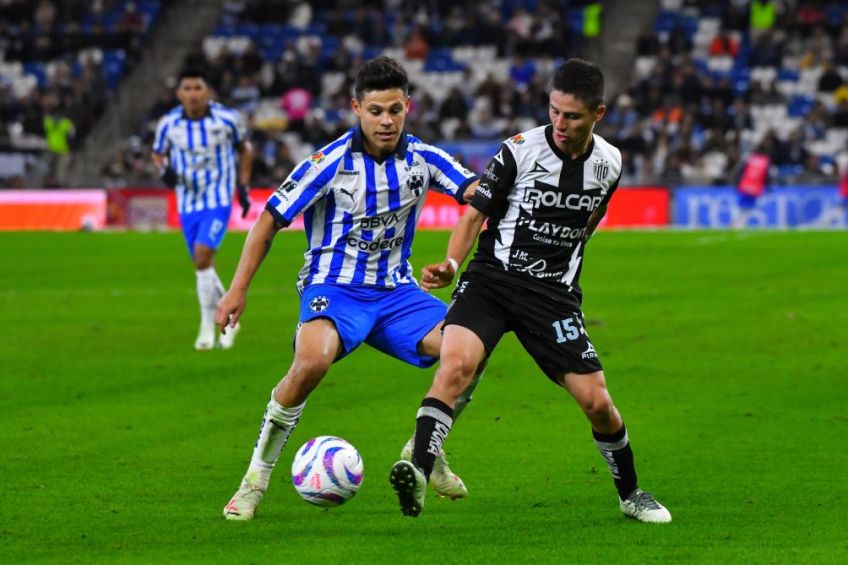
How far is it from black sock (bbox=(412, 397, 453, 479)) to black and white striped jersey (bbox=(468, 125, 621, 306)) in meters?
0.68

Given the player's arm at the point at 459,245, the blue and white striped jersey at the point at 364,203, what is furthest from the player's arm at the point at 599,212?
the blue and white striped jersey at the point at 364,203

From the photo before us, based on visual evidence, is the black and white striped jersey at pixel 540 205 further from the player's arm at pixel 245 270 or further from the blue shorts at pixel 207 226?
the blue shorts at pixel 207 226

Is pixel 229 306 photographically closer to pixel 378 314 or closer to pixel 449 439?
pixel 378 314

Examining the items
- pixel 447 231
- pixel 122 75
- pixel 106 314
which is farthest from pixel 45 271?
pixel 122 75

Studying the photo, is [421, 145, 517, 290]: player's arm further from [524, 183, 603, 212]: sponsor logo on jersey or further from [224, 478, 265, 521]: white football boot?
[224, 478, 265, 521]: white football boot

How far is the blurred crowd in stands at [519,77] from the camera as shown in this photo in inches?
1266

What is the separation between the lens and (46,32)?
38.9 m

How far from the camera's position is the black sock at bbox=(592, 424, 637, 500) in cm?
638

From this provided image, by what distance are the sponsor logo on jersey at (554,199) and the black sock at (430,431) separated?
100cm

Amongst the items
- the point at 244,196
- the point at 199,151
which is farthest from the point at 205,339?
the point at 199,151

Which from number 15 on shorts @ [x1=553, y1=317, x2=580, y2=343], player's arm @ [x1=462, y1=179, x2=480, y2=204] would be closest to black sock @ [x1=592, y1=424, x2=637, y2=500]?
number 15 on shorts @ [x1=553, y1=317, x2=580, y2=343]

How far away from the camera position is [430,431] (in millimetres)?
6027

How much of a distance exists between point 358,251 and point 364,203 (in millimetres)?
233

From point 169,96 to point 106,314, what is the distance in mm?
20280
